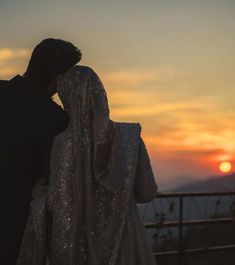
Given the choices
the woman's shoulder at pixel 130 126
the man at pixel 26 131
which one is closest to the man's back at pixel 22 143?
the man at pixel 26 131

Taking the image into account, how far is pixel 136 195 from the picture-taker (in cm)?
421

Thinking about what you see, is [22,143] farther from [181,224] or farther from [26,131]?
[181,224]

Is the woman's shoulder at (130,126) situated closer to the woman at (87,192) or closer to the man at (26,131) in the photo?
the woman at (87,192)

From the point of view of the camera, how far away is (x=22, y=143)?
12.9 ft

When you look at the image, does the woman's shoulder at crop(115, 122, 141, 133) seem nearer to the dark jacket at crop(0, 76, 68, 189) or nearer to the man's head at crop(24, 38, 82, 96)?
the dark jacket at crop(0, 76, 68, 189)

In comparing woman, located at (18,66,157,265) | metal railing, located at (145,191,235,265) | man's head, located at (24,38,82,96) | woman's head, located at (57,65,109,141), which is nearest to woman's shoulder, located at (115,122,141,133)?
woman, located at (18,66,157,265)

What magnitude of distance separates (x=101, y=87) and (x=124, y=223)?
0.81 m

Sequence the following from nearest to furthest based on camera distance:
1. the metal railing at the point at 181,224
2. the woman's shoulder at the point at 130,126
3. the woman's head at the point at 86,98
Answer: the woman's head at the point at 86,98 → the woman's shoulder at the point at 130,126 → the metal railing at the point at 181,224

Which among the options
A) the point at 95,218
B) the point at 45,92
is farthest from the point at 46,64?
the point at 95,218

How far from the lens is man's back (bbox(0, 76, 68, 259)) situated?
3.92 m

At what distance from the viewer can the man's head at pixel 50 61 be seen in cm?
397

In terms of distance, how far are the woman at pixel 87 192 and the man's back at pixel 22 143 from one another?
0.22ft

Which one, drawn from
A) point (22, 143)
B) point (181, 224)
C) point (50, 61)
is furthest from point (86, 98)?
point (181, 224)

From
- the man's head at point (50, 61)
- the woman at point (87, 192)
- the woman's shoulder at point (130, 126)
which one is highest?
the man's head at point (50, 61)
